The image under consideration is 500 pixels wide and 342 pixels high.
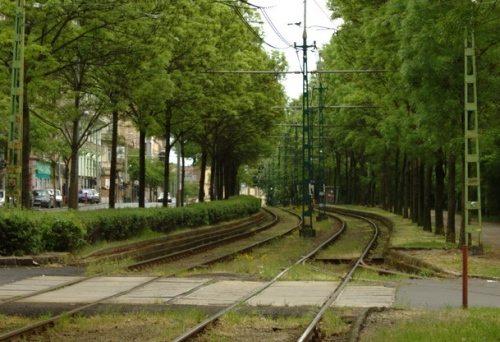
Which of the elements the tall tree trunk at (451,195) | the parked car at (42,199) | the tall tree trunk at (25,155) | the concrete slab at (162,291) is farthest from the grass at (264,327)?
the parked car at (42,199)

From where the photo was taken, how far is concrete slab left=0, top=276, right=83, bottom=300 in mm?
16031

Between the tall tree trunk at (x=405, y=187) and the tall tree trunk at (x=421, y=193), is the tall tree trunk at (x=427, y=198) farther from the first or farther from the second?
the tall tree trunk at (x=405, y=187)

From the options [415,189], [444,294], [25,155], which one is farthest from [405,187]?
[444,294]

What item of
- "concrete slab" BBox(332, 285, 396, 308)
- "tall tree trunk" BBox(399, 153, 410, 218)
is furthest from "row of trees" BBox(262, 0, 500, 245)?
"concrete slab" BBox(332, 285, 396, 308)

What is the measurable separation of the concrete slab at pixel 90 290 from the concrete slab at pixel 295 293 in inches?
110

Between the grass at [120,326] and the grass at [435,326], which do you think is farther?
the grass at [120,326]

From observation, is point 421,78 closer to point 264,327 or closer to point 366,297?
point 366,297

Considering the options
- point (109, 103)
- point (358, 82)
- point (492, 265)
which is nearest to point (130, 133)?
point (358, 82)

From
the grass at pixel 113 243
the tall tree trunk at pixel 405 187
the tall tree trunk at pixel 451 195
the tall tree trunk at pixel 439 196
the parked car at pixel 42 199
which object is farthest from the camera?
the parked car at pixel 42 199

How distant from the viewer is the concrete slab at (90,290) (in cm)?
1499

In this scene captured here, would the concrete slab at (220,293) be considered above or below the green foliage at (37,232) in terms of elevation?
below

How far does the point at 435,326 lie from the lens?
11273mm

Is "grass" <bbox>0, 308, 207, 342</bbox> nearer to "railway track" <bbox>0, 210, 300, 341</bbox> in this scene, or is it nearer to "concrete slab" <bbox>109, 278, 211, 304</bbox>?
"railway track" <bbox>0, 210, 300, 341</bbox>

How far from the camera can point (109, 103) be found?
31234mm
